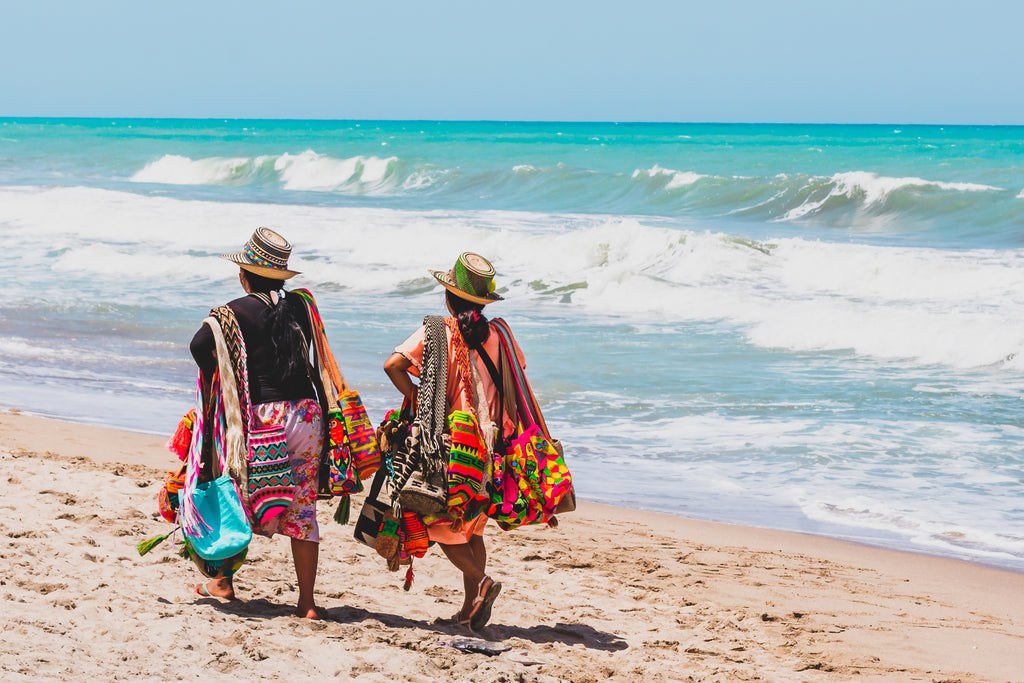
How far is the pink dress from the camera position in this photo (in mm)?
4020

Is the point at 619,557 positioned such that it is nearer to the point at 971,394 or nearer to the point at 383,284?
the point at 971,394

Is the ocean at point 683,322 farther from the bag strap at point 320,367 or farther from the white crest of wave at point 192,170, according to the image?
the white crest of wave at point 192,170

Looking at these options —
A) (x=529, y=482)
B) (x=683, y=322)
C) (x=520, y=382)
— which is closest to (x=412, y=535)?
(x=529, y=482)

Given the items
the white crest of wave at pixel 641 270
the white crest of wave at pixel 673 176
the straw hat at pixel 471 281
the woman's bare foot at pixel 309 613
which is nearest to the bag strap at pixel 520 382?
the straw hat at pixel 471 281

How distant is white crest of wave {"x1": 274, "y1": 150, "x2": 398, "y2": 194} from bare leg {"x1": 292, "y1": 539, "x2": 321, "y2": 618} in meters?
36.6

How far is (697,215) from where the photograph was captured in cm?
2930

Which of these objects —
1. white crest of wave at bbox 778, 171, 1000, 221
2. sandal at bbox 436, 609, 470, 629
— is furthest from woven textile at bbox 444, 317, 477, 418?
white crest of wave at bbox 778, 171, 1000, 221

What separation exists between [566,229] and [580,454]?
15960 mm

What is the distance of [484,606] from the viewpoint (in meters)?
4.22

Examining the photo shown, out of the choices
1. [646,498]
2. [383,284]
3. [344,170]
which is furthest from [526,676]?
[344,170]

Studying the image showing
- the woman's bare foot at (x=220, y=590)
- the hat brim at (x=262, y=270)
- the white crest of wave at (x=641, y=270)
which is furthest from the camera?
the white crest of wave at (x=641, y=270)

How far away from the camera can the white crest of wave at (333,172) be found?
42062 millimetres

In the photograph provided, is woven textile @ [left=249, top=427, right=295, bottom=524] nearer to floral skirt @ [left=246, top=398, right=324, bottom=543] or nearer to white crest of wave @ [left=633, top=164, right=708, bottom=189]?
floral skirt @ [left=246, top=398, right=324, bottom=543]

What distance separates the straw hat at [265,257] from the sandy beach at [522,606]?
1.30 metres
